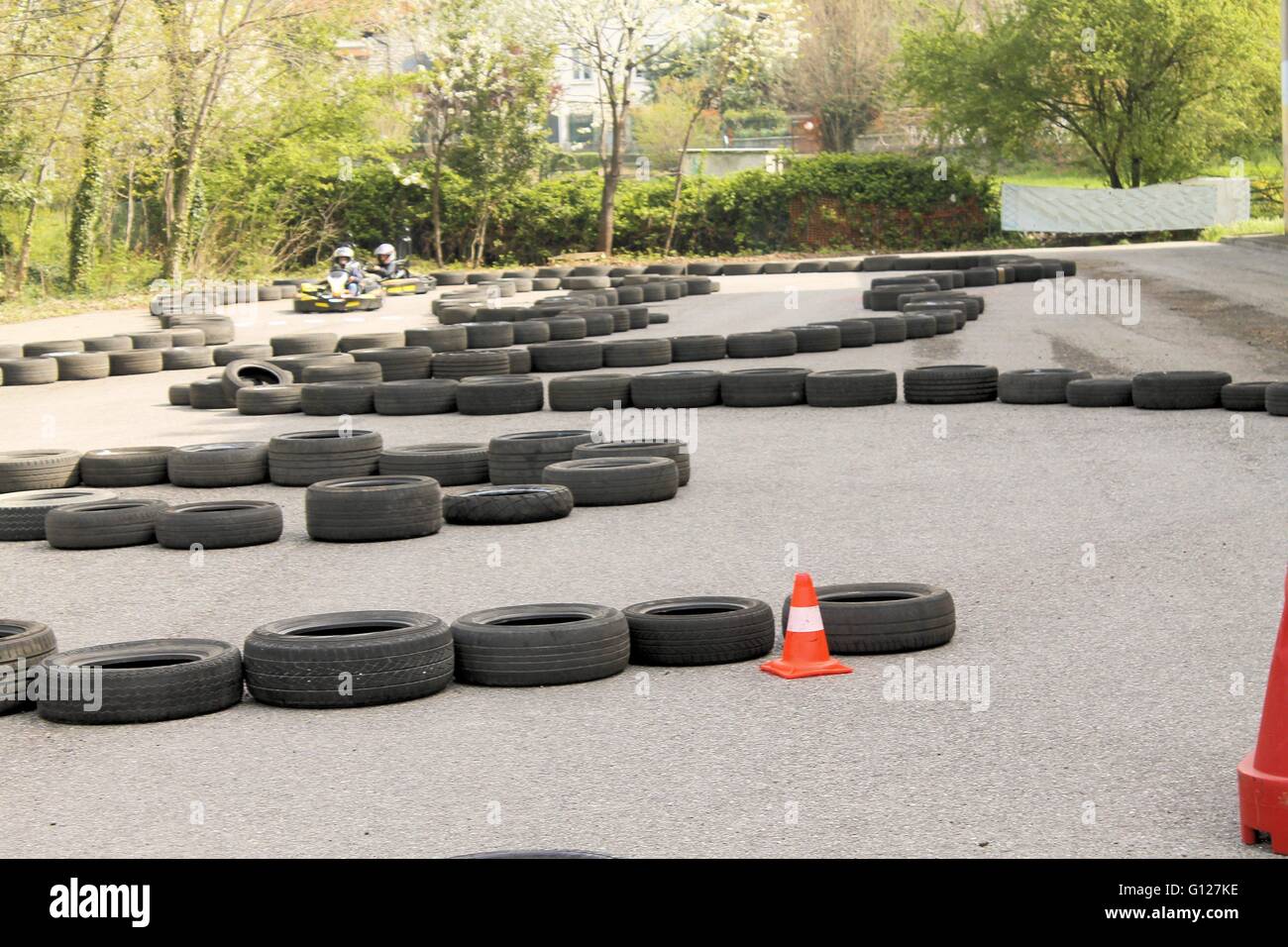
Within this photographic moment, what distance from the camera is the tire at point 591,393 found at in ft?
45.7

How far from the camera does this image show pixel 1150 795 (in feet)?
14.4

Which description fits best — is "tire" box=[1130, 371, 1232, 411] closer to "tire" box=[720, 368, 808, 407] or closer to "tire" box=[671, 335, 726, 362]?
"tire" box=[720, 368, 808, 407]

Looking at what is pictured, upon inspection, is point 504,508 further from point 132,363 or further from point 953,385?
point 132,363

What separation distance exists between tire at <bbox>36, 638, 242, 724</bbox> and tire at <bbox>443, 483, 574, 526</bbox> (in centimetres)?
337

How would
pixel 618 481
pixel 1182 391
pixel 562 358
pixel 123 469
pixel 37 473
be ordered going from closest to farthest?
pixel 618 481 < pixel 37 473 < pixel 123 469 < pixel 1182 391 < pixel 562 358

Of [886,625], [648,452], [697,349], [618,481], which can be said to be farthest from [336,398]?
[886,625]

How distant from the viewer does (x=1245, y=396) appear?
12.0 metres

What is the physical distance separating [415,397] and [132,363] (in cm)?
612

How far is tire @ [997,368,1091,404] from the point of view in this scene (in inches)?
514

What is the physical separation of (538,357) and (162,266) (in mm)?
18663

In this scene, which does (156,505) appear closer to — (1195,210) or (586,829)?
(586,829)

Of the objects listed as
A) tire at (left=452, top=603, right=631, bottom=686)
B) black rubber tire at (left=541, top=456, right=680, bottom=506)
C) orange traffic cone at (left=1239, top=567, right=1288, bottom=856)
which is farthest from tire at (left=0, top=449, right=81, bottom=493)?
orange traffic cone at (left=1239, top=567, right=1288, bottom=856)

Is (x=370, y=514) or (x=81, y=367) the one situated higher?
(x=81, y=367)

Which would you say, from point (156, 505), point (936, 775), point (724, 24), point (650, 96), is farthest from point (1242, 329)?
point (650, 96)
